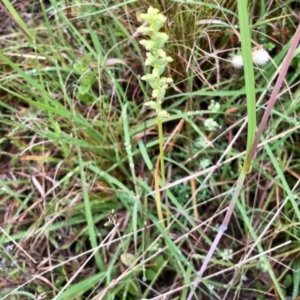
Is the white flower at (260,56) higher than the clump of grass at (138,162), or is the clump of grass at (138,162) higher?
the white flower at (260,56)

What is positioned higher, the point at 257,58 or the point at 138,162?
the point at 257,58

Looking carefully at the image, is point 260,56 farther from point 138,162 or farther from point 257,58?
point 138,162

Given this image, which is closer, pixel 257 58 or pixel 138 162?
pixel 257 58

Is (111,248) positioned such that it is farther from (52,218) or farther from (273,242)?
(273,242)

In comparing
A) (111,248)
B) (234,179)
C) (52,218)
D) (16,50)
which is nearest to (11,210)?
(52,218)

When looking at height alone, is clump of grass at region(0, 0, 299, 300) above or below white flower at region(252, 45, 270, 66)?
below

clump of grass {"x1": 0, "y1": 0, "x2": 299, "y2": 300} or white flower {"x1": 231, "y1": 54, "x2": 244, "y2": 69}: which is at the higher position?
white flower {"x1": 231, "y1": 54, "x2": 244, "y2": 69}

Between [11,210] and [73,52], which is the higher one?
[73,52]

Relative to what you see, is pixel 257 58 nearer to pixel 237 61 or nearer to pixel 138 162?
pixel 237 61

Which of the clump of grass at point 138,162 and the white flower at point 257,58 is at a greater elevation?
the white flower at point 257,58

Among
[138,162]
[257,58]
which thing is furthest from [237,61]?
[138,162]

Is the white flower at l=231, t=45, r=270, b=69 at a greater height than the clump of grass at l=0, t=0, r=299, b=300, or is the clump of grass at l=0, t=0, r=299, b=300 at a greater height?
the white flower at l=231, t=45, r=270, b=69
